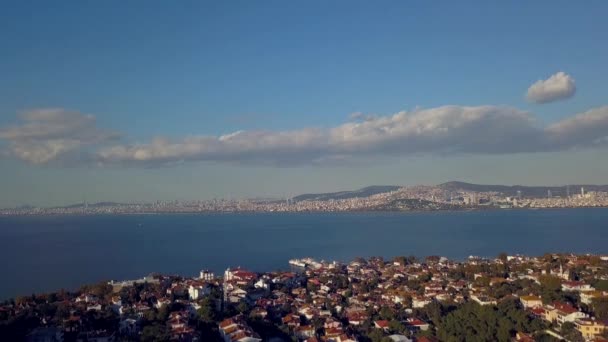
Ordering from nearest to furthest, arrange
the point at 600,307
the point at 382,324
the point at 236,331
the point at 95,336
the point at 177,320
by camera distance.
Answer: the point at 95,336 < the point at 236,331 < the point at 177,320 < the point at 382,324 < the point at 600,307

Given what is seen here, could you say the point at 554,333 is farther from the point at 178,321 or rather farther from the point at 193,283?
the point at 193,283

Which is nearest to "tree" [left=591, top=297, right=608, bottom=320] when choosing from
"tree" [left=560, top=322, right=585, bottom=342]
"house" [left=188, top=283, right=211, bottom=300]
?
"tree" [left=560, top=322, right=585, bottom=342]

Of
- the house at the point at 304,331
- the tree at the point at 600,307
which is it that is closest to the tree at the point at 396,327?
the house at the point at 304,331

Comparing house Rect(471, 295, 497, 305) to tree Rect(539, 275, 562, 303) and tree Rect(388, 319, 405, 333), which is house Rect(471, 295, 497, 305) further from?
tree Rect(388, 319, 405, 333)

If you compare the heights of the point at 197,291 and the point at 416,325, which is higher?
the point at 197,291

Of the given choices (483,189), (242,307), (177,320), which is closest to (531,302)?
(242,307)

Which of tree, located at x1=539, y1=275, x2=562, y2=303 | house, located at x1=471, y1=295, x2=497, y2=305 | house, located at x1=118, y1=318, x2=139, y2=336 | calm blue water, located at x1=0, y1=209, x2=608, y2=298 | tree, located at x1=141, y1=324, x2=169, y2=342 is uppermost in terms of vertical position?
tree, located at x1=141, y1=324, x2=169, y2=342

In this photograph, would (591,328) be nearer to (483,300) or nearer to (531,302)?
(531,302)
